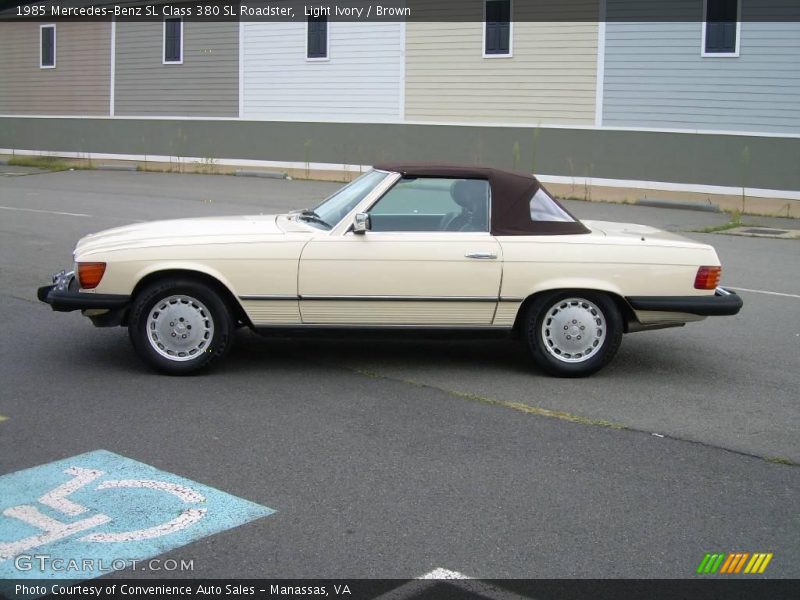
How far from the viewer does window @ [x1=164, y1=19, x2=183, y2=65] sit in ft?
106

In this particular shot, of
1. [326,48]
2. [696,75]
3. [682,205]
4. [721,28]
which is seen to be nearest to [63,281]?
[682,205]

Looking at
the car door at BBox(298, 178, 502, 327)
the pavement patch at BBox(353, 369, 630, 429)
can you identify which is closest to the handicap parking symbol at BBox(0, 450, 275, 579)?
the car door at BBox(298, 178, 502, 327)

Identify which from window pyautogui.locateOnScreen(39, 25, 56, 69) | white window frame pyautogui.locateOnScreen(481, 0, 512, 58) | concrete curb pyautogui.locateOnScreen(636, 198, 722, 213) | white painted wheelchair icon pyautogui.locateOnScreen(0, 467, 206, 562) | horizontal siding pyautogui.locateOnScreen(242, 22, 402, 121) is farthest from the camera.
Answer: window pyautogui.locateOnScreen(39, 25, 56, 69)

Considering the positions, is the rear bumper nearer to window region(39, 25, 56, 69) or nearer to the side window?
the side window

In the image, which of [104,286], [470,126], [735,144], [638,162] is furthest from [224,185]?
[104,286]

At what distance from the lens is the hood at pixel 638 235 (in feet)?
24.4

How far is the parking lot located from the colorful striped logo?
45mm

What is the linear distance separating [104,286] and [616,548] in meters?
4.00

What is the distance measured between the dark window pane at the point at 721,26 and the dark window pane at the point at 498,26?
488 centimetres

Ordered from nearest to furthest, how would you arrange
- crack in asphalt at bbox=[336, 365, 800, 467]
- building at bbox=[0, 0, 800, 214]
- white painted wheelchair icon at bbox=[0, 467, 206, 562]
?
white painted wheelchair icon at bbox=[0, 467, 206, 562]
crack in asphalt at bbox=[336, 365, 800, 467]
building at bbox=[0, 0, 800, 214]

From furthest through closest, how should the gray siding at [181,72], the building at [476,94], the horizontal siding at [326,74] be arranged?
1. the gray siding at [181,72]
2. the horizontal siding at [326,74]
3. the building at [476,94]

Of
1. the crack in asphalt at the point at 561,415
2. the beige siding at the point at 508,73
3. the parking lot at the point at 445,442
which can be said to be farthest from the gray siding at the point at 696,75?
the crack in asphalt at the point at 561,415

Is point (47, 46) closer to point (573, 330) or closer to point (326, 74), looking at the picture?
point (326, 74)

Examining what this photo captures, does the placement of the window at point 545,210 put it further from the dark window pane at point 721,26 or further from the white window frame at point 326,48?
the white window frame at point 326,48
